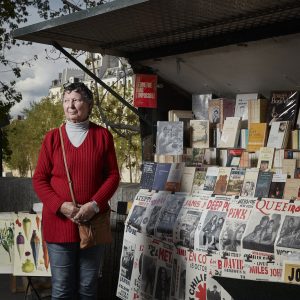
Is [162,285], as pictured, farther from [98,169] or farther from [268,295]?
[268,295]

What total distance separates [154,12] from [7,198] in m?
5.09

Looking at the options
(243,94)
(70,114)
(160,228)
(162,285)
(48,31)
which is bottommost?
(162,285)

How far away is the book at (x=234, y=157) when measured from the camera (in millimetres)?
4516

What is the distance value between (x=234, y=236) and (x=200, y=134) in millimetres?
1450

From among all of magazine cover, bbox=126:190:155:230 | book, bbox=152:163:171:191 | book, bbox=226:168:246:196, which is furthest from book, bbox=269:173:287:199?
magazine cover, bbox=126:190:155:230

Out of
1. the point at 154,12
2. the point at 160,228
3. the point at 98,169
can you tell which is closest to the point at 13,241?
the point at 160,228

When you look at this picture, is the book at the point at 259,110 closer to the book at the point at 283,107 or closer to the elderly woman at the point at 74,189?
the book at the point at 283,107

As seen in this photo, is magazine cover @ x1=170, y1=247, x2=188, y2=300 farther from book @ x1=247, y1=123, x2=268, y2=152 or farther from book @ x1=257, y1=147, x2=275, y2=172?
book @ x1=247, y1=123, x2=268, y2=152

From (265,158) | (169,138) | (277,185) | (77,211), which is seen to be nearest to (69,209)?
(77,211)

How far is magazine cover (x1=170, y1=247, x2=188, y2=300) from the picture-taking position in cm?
397

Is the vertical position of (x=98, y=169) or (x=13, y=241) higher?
(x=98, y=169)

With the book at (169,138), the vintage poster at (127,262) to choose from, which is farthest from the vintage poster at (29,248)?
the book at (169,138)

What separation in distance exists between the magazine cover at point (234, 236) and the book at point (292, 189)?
0.75 feet

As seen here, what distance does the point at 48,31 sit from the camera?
4.52 m
